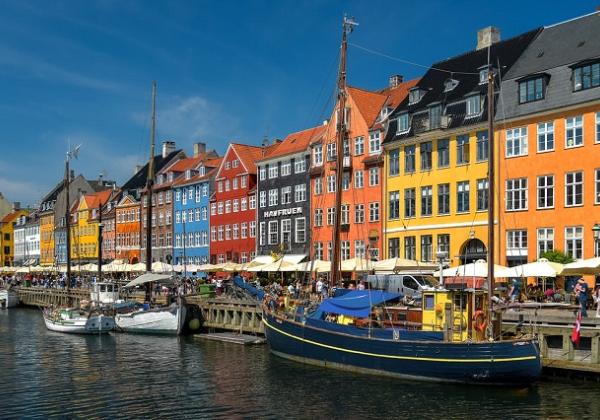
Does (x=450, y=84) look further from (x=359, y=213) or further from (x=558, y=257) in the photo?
(x=558, y=257)

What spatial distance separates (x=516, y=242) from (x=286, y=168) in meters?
27.3

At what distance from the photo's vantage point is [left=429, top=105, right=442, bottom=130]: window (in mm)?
50906

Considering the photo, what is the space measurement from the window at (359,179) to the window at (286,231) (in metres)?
9.86

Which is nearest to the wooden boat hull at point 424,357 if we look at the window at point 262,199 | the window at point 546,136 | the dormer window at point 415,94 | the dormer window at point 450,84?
the window at point 546,136

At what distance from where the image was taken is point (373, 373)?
28.3m

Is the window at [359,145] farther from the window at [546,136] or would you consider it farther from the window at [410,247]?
the window at [546,136]

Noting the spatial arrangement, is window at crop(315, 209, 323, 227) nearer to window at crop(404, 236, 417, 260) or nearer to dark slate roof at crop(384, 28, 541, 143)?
dark slate roof at crop(384, 28, 541, 143)

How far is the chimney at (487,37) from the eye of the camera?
55281 millimetres

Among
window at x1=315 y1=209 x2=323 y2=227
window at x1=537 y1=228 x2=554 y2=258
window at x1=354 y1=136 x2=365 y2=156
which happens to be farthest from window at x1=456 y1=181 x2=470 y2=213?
window at x1=315 y1=209 x2=323 y2=227

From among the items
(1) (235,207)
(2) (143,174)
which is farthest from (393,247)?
(2) (143,174)

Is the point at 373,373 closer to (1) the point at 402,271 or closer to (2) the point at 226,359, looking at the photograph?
(2) the point at 226,359

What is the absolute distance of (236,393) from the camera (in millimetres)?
25719

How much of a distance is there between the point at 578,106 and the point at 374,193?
1832 cm

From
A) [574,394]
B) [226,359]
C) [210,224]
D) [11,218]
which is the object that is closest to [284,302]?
[226,359]
